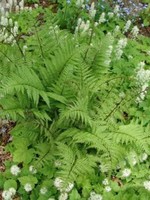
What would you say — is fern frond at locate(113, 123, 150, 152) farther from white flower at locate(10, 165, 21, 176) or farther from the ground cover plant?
white flower at locate(10, 165, 21, 176)

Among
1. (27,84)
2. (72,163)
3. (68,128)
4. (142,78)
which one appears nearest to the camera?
(72,163)

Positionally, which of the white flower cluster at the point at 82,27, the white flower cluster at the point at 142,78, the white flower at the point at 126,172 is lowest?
the white flower at the point at 126,172

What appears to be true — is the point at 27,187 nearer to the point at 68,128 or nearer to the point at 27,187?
the point at 27,187

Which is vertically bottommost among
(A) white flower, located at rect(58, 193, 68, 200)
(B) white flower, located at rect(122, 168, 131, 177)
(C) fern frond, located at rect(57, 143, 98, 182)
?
(A) white flower, located at rect(58, 193, 68, 200)

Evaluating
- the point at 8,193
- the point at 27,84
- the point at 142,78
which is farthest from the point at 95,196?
the point at 142,78

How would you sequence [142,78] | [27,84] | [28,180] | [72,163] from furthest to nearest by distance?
[142,78], [28,180], [27,84], [72,163]

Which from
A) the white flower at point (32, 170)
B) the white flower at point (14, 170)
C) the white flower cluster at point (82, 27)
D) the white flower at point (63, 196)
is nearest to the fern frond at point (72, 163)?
the white flower at point (63, 196)

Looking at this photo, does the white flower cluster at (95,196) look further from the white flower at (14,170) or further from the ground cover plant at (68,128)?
the white flower at (14,170)

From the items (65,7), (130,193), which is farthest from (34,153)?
(65,7)

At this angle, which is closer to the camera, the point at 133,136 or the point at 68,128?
the point at 133,136

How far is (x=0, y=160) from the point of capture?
5.23 m

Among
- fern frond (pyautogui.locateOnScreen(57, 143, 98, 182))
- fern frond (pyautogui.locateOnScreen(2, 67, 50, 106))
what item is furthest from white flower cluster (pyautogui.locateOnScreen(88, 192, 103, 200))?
fern frond (pyautogui.locateOnScreen(2, 67, 50, 106))

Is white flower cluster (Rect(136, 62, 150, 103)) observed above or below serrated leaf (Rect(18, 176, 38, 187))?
above

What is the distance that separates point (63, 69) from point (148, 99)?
156 centimetres
